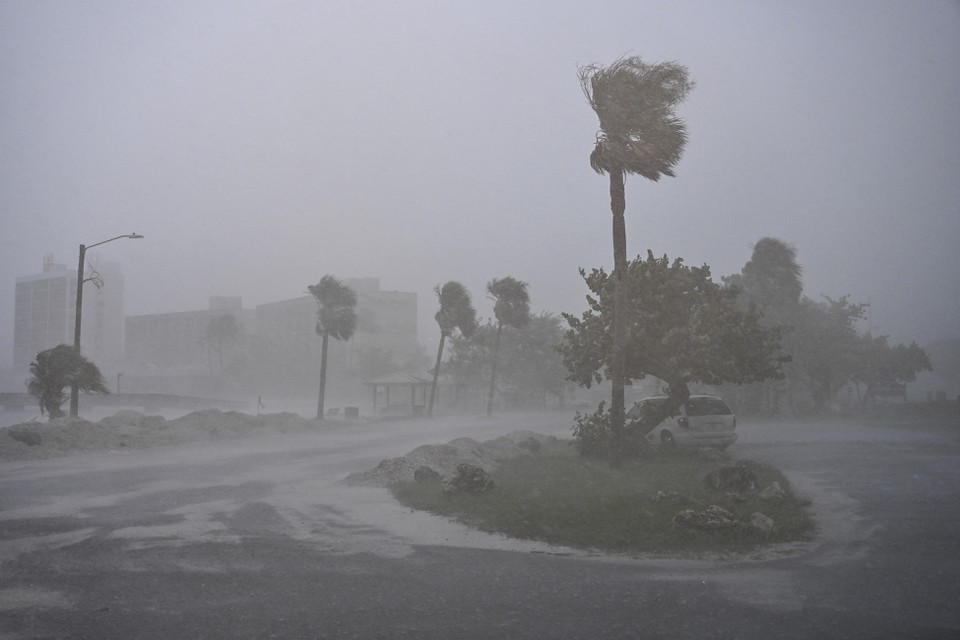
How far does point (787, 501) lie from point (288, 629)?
870 centimetres

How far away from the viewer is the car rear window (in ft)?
65.9

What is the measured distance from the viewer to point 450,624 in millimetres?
6055

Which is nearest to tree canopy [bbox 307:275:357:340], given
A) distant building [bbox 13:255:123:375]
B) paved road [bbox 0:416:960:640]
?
paved road [bbox 0:416:960:640]

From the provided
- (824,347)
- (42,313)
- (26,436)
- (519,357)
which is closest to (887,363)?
(824,347)

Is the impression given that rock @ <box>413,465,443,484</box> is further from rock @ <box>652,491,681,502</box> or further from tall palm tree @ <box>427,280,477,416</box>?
tall palm tree @ <box>427,280,477,416</box>

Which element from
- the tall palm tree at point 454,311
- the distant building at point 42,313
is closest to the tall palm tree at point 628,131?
the tall palm tree at point 454,311

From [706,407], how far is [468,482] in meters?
10.3

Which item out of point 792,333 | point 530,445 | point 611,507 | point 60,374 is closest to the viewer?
point 611,507

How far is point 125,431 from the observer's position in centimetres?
2619

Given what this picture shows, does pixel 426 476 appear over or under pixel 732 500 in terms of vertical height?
under

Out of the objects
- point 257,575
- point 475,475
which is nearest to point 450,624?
point 257,575

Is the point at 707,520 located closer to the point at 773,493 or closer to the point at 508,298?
the point at 773,493

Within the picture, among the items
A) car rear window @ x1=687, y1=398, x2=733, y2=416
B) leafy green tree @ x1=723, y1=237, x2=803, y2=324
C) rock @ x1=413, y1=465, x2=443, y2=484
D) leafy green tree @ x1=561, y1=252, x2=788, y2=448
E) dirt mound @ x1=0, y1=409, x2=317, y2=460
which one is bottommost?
dirt mound @ x1=0, y1=409, x2=317, y2=460

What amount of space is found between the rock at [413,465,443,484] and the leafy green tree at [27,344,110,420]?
60.8ft
